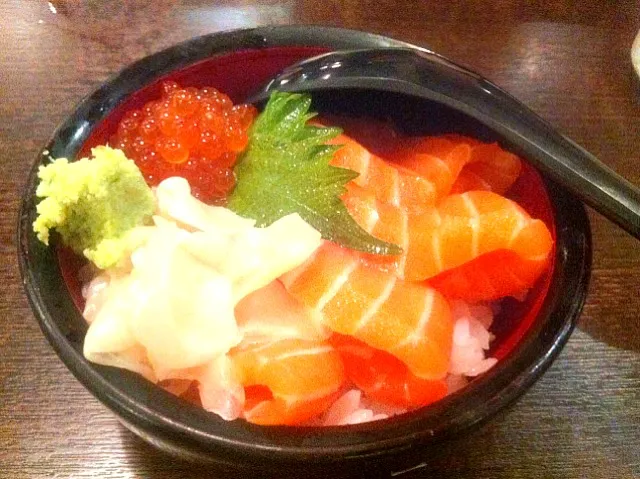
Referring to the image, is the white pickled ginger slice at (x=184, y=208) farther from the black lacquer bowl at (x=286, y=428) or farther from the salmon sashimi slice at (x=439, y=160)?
the salmon sashimi slice at (x=439, y=160)

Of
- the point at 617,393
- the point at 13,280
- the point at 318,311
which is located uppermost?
the point at 318,311

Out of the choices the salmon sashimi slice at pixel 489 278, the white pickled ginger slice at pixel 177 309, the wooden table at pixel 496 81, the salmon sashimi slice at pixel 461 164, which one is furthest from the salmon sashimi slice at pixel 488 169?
the white pickled ginger slice at pixel 177 309

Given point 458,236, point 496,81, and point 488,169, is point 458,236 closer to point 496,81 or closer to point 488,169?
point 488,169

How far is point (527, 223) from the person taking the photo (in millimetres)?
840

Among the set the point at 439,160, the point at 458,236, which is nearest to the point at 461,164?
the point at 439,160

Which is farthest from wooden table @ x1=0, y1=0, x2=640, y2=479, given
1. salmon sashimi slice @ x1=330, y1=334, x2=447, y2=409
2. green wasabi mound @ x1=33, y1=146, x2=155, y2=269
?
green wasabi mound @ x1=33, y1=146, x2=155, y2=269

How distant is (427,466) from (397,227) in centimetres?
31

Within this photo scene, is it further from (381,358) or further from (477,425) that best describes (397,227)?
(477,425)

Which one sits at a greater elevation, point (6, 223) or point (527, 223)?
point (527, 223)

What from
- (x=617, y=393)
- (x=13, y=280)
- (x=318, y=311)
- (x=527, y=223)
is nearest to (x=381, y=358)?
(x=318, y=311)

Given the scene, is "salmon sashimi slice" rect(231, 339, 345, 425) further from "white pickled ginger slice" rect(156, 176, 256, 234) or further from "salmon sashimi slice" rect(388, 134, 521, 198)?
"salmon sashimi slice" rect(388, 134, 521, 198)

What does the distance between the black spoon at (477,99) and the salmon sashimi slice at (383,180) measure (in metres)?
0.10

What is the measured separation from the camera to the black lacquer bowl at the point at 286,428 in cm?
67

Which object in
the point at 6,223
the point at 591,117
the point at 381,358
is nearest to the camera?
the point at 381,358
